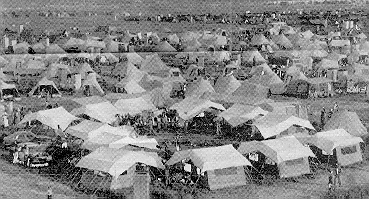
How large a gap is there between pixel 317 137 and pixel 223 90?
574cm

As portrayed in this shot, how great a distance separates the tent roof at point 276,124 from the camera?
9.60 m

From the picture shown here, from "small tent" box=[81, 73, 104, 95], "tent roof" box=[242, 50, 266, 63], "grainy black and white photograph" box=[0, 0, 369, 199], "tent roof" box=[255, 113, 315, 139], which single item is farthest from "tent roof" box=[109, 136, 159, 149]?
"tent roof" box=[242, 50, 266, 63]

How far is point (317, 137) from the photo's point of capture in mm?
8836

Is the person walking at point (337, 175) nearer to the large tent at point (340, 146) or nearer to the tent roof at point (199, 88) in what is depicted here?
the large tent at point (340, 146)

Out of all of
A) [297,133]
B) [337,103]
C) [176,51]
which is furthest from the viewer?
[176,51]

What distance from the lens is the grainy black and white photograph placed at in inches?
297

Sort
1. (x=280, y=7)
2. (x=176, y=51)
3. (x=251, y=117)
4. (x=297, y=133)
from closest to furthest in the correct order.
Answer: (x=297, y=133)
(x=251, y=117)
(x=176, y=51)
(x=280, y=7)

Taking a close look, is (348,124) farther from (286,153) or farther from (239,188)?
(239,188)

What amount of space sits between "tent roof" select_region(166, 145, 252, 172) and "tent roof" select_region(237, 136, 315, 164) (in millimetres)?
474

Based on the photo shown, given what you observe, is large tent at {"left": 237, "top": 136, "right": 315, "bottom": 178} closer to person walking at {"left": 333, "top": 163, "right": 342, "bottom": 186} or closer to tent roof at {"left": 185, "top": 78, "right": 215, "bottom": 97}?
person walking at {"left": 333, "top": 163, "right": 342, "bottom": 186}

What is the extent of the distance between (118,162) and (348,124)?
15.4ft

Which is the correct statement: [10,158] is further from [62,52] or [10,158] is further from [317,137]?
[62,52]

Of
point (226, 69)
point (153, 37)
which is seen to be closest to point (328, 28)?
point (153, 37)

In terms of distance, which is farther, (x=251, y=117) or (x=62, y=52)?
(x=62, y=52)
